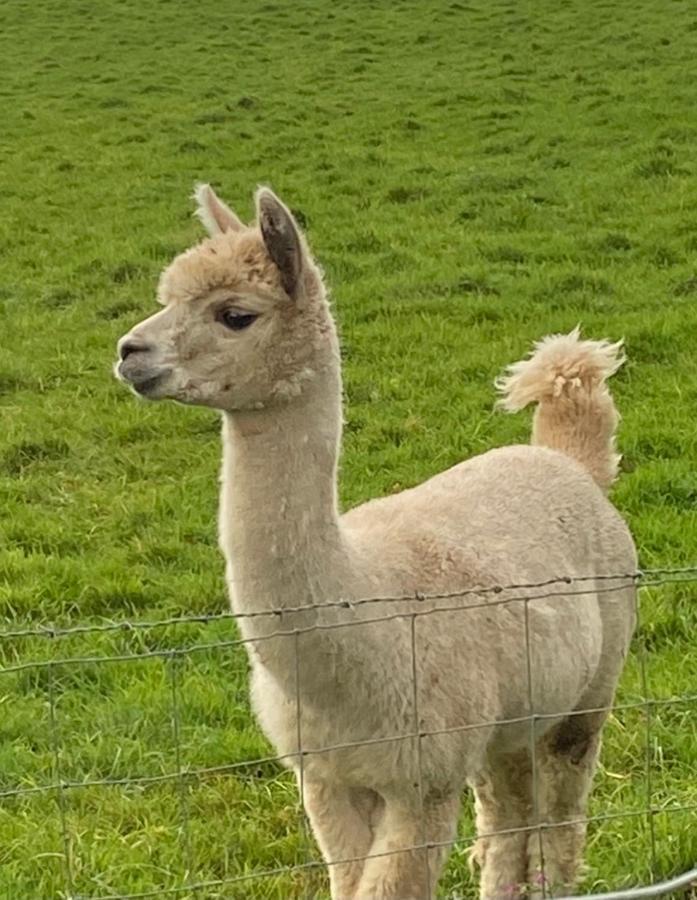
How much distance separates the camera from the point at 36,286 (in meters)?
11.3

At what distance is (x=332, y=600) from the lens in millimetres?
3127

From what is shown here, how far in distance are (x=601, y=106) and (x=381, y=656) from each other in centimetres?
1415

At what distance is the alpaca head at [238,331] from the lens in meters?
3.16

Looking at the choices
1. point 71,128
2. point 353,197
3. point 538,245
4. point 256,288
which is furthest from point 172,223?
point 256,288

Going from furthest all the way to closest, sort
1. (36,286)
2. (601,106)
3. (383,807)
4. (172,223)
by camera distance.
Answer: (601,106), (172,223), (36,286), (383,807)

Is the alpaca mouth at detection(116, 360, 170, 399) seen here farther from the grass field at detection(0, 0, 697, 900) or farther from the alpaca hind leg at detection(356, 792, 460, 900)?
the alpaca hind leg at detection(356, 792, 460, 900)

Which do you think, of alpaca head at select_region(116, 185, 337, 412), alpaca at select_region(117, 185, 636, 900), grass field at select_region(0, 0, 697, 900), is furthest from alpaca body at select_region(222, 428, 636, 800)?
grass field at select_region(0, 0, 697, 900)

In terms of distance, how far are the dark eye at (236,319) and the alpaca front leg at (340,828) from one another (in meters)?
1.01

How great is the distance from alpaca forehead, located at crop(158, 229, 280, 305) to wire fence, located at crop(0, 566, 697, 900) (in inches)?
27.4

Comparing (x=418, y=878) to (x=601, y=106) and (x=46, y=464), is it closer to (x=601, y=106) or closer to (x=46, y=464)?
(x=46, y=464)

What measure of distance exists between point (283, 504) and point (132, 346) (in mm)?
462

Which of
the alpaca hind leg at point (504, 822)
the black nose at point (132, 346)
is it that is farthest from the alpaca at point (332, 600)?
the alpaca hind leg at point (504, 822)

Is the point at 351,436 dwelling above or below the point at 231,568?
below

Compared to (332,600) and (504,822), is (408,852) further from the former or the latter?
(504,822)
